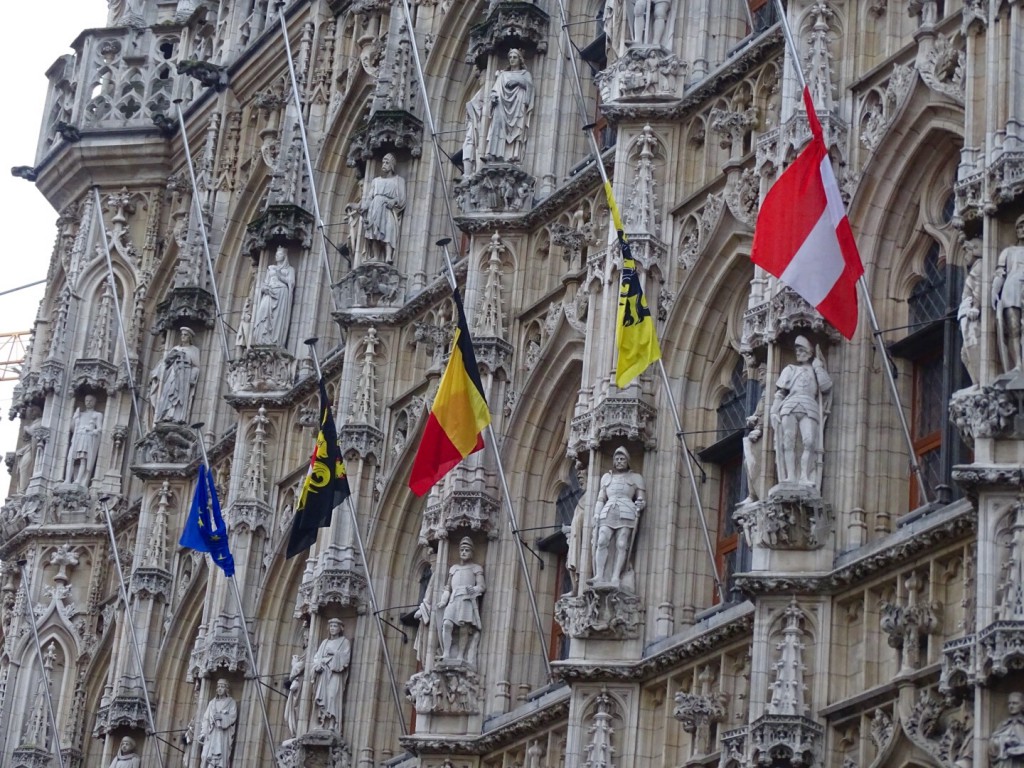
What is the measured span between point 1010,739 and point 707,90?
40.7ft

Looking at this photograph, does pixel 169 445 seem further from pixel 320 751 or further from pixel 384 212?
pixel 320 751

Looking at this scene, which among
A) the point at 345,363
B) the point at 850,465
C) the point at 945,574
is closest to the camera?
the point at 945,574

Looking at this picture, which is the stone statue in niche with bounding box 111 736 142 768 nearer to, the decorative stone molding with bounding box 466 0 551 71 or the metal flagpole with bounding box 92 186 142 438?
the metal flagpole with bounding box 92 186 142 438

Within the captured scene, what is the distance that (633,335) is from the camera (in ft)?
98.8

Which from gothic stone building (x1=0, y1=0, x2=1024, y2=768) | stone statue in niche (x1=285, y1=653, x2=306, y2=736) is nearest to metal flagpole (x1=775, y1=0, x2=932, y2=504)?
gothic stone building (x1=0, y1=0, x2=1024, y2=768)

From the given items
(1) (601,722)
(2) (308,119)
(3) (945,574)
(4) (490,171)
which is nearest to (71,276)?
(2) (308,119)

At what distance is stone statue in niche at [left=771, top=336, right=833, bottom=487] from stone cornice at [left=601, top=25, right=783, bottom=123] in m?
5.34

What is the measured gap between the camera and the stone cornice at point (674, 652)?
2778 centimetres

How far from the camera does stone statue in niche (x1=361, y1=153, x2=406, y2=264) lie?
131ft

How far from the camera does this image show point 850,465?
88.1 feet

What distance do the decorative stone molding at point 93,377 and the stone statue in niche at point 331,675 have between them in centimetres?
1538

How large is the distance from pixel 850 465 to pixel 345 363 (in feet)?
46.1

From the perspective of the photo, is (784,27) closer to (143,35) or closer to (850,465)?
(850,465)

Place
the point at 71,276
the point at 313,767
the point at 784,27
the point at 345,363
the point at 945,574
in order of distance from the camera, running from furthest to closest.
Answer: the point at 71,276, the point at 345,363, the point at 313,767, the point at 784,27, the point at 945,574
